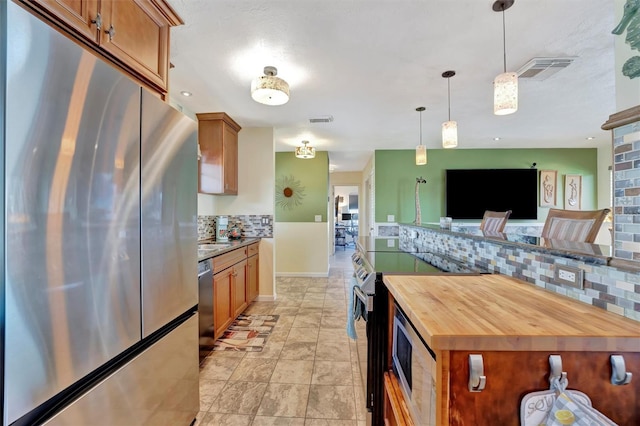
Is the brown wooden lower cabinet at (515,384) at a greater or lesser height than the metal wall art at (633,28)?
lesser

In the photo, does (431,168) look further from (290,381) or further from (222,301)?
(290,381)

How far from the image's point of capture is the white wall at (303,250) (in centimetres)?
551

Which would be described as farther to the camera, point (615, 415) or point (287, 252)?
point (287, 252)

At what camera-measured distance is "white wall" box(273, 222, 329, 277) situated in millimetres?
5508

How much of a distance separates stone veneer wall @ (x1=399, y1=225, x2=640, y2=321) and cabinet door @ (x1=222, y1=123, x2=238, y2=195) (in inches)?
114

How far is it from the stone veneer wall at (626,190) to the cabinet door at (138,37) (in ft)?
6.53

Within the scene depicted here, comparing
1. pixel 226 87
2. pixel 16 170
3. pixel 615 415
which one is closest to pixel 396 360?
pixel 615 415

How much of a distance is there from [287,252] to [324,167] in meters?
1.89

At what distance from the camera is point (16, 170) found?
2.31ft

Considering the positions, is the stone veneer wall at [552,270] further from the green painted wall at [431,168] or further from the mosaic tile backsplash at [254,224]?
the green painted wall at [431,168]

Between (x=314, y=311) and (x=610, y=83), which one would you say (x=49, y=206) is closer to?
(x=314, y=311)

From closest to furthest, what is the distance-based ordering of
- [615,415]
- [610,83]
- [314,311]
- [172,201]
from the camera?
[615,415] → [172,201] → [610,83] → [314,311]

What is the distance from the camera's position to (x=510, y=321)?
0.74 metres

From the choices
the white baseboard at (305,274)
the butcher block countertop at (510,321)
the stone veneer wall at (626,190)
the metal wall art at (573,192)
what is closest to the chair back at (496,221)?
the stone veneer wall at (626,190)
